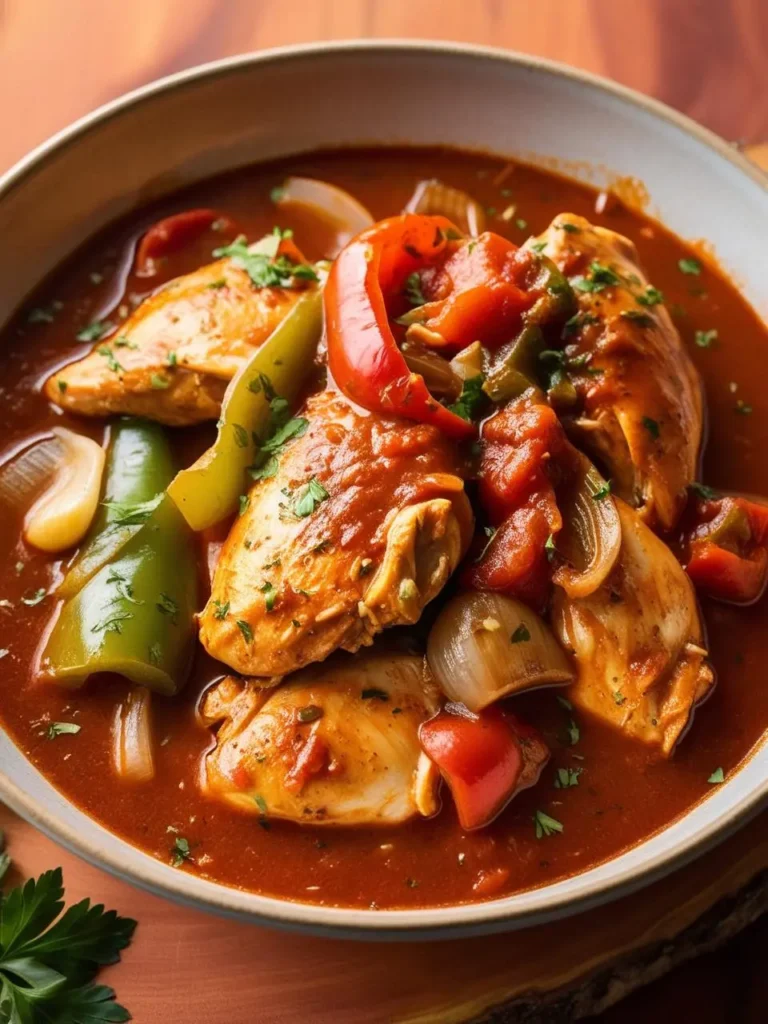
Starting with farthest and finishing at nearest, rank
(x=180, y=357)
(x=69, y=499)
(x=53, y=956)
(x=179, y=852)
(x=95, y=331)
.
→ 1. (x=95, y=331)
2. (x=180, y=357)
3. (x=69, y=499)
4. (x=179, y=852)
5. (x=53, y=956)

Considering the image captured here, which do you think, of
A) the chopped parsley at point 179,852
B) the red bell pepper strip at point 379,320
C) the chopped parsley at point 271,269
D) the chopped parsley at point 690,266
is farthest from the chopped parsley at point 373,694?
the chopped parsley at point 690,266

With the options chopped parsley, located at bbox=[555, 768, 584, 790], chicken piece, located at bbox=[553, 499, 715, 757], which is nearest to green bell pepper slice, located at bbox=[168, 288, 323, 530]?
chicken piece, located at bbox=[553, 499, 715, 757]

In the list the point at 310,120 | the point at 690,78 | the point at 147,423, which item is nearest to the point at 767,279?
the point at 690,78

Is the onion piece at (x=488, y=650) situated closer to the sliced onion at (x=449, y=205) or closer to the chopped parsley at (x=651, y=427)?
the chopped parsley at (x=651, y=427)

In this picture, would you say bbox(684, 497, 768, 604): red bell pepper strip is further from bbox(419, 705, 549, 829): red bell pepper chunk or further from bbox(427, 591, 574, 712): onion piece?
bbox(419, 705, 549, 829): red bell pepper chunk

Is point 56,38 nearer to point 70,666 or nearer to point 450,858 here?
point 70,666

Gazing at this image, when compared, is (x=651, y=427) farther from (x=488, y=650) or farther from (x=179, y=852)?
(x=179, y=852)

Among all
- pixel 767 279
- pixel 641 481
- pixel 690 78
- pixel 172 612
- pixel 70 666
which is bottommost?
pixel 70 666

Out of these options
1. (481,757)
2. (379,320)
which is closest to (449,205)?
(379,320)
